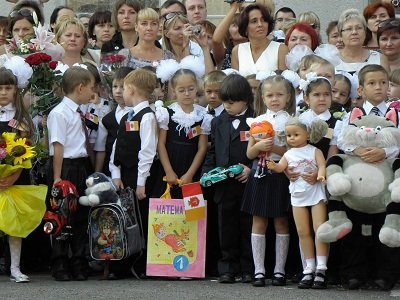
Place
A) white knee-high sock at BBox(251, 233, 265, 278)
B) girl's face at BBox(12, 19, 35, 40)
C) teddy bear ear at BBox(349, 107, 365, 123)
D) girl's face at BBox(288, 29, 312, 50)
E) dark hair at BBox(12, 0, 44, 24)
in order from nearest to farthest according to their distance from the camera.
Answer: teddy bear ear at BBox(349, 107, 365, 123), white knee-high sock at BBox(251, 233, 265, 278), girl's face at BBox(288, 29, 312, 50), girl's face at BBox(12, 19, 35, 40), dark hair at BBox(12, 0, 44, 24)

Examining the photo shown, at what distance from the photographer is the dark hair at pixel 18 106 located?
9.57 m

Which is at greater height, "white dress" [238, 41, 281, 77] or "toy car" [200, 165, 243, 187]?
"white dress" [238, 41, 281, 77]

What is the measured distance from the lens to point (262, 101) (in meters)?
9.48

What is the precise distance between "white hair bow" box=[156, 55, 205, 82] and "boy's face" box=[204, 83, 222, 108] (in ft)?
0.65

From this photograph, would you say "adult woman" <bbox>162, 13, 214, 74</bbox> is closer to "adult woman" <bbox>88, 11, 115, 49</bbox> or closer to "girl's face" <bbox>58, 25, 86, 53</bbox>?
"girl's face" <bbox>58, 25, 86, 53</bbox>

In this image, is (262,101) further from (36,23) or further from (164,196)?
(36,23)

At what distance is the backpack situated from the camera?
949 centimetres

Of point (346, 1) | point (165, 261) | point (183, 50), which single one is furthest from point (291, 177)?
point (346, 1)

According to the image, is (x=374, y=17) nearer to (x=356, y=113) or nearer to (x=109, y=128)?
(x=356, y=113)

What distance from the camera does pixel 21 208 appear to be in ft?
30.9

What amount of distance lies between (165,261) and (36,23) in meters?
2.56

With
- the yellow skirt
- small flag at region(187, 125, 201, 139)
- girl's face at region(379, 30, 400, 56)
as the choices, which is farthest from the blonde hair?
girl's face at region(379, 30, 400, 56)

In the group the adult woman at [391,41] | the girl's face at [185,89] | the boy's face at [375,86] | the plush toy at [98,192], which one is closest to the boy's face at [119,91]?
the girl's face at [185,89]

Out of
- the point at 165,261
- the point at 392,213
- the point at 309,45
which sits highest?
the point at 309,45
